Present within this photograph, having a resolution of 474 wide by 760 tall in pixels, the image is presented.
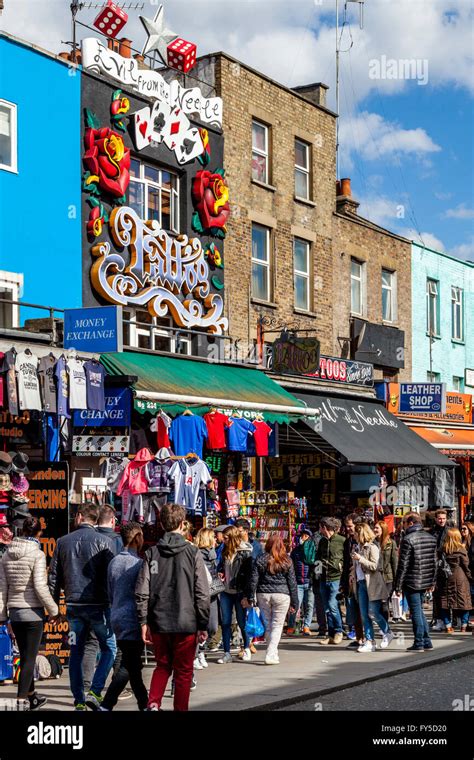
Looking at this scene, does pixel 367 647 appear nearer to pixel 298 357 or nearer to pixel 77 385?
pixel 77 385

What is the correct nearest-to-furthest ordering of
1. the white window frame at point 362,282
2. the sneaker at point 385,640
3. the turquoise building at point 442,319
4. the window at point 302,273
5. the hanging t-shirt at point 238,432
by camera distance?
the sneaker at point 385,640, the hanging t-shirt at point 238,432, the window at point 302,273, the white window frame at point 362,282, the turquoise building at point 442,319

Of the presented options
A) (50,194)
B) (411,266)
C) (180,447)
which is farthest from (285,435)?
(411,266)

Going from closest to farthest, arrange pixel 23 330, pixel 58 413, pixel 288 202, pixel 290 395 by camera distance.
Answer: pixel 58 413, pixel 23 330, pixel 290 395, pixel 288 202

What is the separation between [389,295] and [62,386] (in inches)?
653

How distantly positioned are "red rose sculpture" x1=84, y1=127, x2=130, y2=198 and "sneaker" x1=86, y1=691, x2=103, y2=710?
35.2 feet

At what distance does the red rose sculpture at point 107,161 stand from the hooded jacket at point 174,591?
10.8 metres

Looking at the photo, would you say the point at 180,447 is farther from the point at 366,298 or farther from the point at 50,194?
the point at 366,298

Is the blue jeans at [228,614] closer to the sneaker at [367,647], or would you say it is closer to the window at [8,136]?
the sneaker at [367,647]

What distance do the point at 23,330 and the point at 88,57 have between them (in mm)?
5745

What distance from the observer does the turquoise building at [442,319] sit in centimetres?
3100

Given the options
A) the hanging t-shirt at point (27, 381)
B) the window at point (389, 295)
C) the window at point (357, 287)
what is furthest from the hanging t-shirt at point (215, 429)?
the window at point (389, 295)

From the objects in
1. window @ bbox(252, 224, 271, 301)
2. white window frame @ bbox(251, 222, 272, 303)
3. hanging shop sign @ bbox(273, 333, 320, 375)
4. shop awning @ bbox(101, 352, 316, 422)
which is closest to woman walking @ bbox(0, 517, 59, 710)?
shop awning @ bbox(101, 352, 316, 422)

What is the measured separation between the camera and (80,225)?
744 inches

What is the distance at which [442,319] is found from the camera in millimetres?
32406
